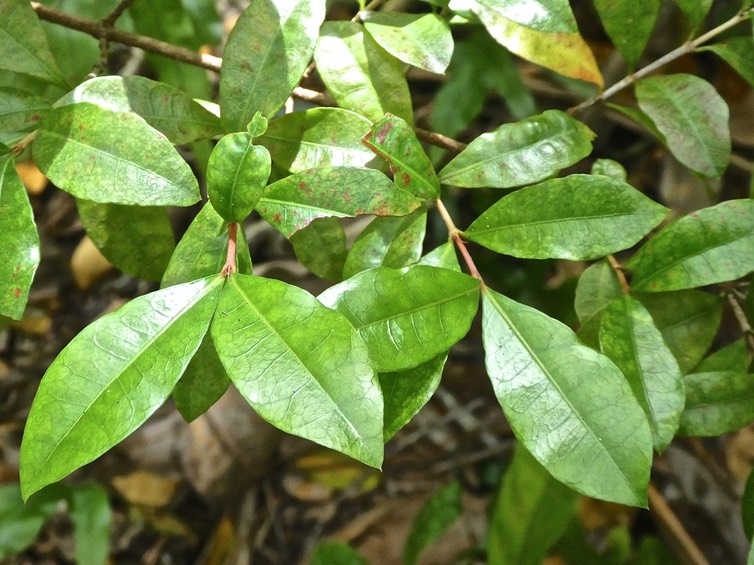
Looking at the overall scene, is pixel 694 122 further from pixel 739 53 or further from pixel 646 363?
pixel 646 363

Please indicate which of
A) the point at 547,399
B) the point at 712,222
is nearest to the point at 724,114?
the point at 712,222

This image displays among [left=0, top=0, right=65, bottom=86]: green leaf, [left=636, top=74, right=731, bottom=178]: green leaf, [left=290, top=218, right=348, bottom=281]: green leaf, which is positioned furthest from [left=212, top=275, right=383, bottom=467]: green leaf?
[left=636, top=74, right=731, bottom=178]: green leaf

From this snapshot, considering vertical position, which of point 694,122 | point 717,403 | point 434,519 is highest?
point 694,122

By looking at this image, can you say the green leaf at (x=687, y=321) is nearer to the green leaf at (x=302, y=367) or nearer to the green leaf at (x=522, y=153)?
the green leaf at (x=522, y=153)

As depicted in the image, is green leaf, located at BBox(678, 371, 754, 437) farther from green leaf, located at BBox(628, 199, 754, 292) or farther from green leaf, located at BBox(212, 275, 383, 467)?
green leaf, located at BBox(212, 275, 383, 467)

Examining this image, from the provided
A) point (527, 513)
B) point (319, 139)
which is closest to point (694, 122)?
point (319, 139)

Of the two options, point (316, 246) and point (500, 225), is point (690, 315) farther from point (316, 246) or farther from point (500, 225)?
point (316, 246)

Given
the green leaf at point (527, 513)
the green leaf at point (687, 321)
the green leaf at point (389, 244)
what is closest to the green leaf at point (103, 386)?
the green leaf at point (389, 244)

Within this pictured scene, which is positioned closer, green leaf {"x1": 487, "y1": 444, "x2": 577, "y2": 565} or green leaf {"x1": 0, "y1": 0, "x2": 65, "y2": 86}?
green leaf {"x1": 0, "y1": 0, "x2": 65, "y2": 86}

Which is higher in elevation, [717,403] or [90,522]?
[717,403]
